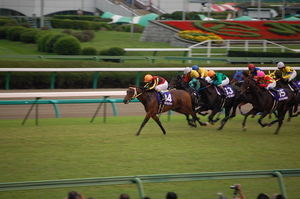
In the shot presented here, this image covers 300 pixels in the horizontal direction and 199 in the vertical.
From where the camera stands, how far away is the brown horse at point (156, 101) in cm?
862

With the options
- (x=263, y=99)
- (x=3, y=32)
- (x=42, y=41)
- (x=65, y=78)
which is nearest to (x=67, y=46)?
(x=42, y=41)

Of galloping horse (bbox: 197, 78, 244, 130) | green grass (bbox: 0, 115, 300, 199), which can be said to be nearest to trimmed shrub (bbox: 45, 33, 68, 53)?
green grass (bbox: 0, 115, 300, 199)

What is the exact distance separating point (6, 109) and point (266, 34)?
19.0 meters

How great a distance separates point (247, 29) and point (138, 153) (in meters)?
21.0

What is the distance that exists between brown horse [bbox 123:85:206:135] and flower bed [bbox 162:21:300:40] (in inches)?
638

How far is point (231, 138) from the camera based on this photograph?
8.69m

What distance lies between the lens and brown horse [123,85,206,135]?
8617 millimetres

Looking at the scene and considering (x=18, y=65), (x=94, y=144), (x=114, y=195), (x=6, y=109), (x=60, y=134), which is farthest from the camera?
(x=18, y=65)

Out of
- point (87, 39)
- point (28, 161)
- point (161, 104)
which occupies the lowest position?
point (28, 161)

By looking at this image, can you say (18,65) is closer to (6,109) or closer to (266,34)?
(6,109)

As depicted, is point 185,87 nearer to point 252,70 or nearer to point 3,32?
point 252,70

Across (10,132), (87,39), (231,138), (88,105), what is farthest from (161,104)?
(87,39)

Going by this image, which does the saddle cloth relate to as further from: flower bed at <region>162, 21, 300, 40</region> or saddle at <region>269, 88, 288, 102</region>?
flower bed at <region>162, 21, 300, 40</region>

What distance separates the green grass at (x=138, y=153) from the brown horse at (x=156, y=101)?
0.43 m
